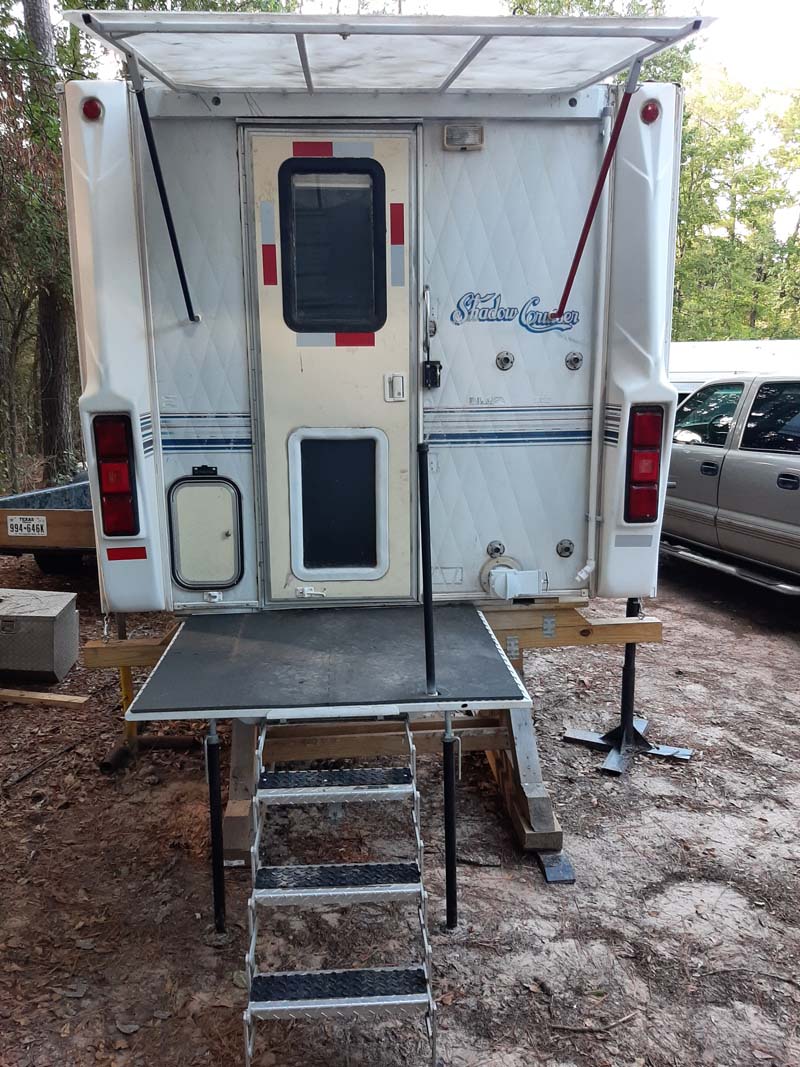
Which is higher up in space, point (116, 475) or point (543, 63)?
point (543, 63)

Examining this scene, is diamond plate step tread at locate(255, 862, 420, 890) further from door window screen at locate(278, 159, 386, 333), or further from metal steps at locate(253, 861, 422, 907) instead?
door window screen at locate(278, 159, 386, 333)

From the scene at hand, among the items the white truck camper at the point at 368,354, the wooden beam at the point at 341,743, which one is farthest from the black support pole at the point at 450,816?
the wooden beam at the point at 341,743

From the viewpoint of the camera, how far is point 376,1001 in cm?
248

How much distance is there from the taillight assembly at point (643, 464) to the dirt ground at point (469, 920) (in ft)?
4.81

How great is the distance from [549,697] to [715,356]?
29.3 ft

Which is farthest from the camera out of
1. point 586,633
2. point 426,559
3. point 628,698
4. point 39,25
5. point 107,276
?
point 39,25

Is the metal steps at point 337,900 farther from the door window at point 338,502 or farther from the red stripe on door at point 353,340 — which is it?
the red stripe on door at point 353,340

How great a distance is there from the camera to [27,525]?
21.8 ft

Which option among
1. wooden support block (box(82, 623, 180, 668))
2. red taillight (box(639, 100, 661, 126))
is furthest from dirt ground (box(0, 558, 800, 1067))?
red taillight (box(639, 100, 661, 126))

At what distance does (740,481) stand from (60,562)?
5.79m

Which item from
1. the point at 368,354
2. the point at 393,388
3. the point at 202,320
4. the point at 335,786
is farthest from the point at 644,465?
the point at 202,320

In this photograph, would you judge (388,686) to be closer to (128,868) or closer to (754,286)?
(128,868)

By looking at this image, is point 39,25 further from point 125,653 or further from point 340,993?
point 340,993

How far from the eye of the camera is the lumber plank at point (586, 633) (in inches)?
153
